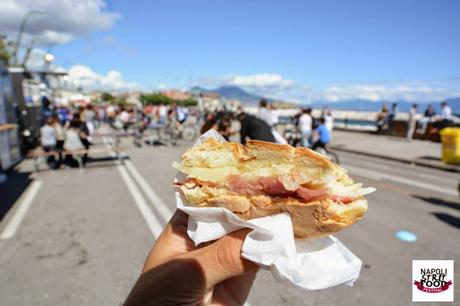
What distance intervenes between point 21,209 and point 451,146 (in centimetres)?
1088

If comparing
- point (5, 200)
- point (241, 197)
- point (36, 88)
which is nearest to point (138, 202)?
point (5, 200)

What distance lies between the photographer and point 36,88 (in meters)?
23.0

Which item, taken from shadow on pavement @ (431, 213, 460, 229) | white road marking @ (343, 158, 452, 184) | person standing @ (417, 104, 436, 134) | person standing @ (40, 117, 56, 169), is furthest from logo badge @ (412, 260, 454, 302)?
person standing @ (417, 104, 436, 134)

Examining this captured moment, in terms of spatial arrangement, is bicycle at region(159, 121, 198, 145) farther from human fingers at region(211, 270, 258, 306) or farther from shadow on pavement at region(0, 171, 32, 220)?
human fingers at region(211, 270, 258, 306)

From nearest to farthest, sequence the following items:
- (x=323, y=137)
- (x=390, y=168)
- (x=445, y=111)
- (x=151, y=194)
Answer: (x=151, y=194)
(x=323, y=137)
(x=390, y=168)
(x=445, y=111)

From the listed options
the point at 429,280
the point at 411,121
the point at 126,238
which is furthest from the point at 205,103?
the point at 429,280

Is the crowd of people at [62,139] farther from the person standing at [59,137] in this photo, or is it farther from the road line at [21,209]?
the road line at [21,209]

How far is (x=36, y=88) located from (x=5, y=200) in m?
18.7

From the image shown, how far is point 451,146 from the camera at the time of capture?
28.3 ft

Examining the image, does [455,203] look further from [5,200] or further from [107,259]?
[5,200]

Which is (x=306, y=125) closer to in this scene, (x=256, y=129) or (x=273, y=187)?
(x=256, y=129)

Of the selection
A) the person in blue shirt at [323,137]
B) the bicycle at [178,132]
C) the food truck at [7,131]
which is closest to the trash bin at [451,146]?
the person in blue shirt at [323,137]

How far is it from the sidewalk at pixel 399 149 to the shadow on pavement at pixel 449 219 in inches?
244

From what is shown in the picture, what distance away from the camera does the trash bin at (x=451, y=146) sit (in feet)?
27.8
